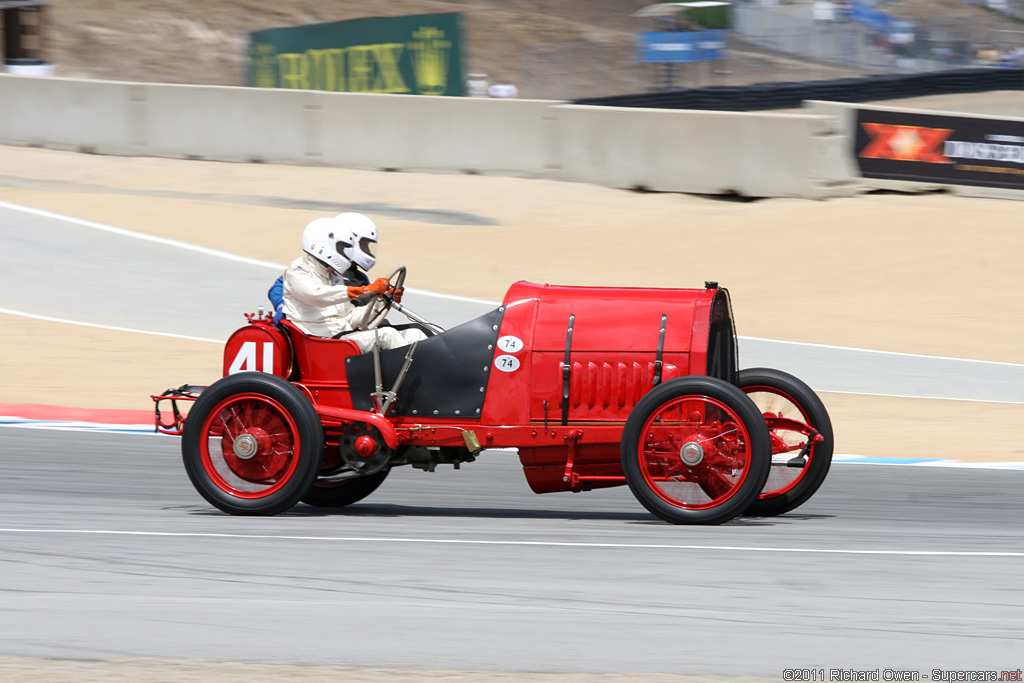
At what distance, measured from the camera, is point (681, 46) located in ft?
121

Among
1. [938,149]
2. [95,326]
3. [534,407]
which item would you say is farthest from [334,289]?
[938,149]

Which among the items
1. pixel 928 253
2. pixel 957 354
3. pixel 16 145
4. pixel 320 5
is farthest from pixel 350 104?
pixel 320 5

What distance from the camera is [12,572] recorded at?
6.08 metres

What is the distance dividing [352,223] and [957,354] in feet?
26.8

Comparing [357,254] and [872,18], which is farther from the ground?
[872,18]

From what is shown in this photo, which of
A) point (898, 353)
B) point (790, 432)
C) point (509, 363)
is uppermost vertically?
point (509, 363)

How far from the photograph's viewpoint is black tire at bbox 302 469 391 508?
311 inches

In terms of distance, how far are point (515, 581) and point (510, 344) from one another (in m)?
1.52

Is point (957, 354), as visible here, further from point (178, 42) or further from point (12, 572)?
point (178, 42)

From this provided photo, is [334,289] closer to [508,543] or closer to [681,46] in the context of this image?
[508,543]

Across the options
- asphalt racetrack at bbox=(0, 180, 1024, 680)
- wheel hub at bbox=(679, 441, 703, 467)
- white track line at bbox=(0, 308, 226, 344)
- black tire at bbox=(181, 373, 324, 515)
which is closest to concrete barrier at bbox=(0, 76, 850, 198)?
white track line at bbox=(0, 308, 226, 344)

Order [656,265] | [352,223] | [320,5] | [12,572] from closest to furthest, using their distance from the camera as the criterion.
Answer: [12,572]
[352,223]
[656,265]
[320,5]

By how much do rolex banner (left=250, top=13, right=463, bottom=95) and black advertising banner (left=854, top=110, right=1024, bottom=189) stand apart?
13.5 metres

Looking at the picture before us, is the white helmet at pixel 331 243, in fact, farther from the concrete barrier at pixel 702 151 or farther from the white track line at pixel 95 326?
the concrete barrier at pixel 702 151
